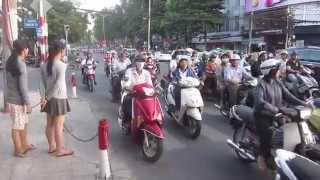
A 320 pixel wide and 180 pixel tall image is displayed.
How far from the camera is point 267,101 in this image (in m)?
6.55

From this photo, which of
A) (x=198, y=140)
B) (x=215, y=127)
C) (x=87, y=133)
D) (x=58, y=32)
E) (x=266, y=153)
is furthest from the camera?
(x=58, y=32)

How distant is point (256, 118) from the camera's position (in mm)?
6602

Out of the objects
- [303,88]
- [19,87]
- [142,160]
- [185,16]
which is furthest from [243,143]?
[185,16]

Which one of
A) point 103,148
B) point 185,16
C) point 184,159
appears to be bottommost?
point 184,159

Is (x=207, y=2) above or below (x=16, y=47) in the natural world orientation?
above

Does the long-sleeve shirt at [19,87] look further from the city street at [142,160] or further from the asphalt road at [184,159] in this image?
the asphalt road at [184,159]

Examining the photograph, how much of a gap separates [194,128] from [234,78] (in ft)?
9.71

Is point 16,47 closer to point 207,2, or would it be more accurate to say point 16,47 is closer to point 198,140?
point 198,140

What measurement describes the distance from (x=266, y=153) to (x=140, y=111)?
7.20 feet

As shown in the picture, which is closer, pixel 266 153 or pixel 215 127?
pixel 266 153

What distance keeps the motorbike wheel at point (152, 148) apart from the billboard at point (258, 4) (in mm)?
45789

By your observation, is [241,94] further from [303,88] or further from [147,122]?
[147,122]

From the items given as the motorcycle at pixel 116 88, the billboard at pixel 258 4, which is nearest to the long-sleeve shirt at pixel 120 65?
the motorcycle at pixel 116 88

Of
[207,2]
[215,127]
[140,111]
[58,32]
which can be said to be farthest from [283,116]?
[58,32]
